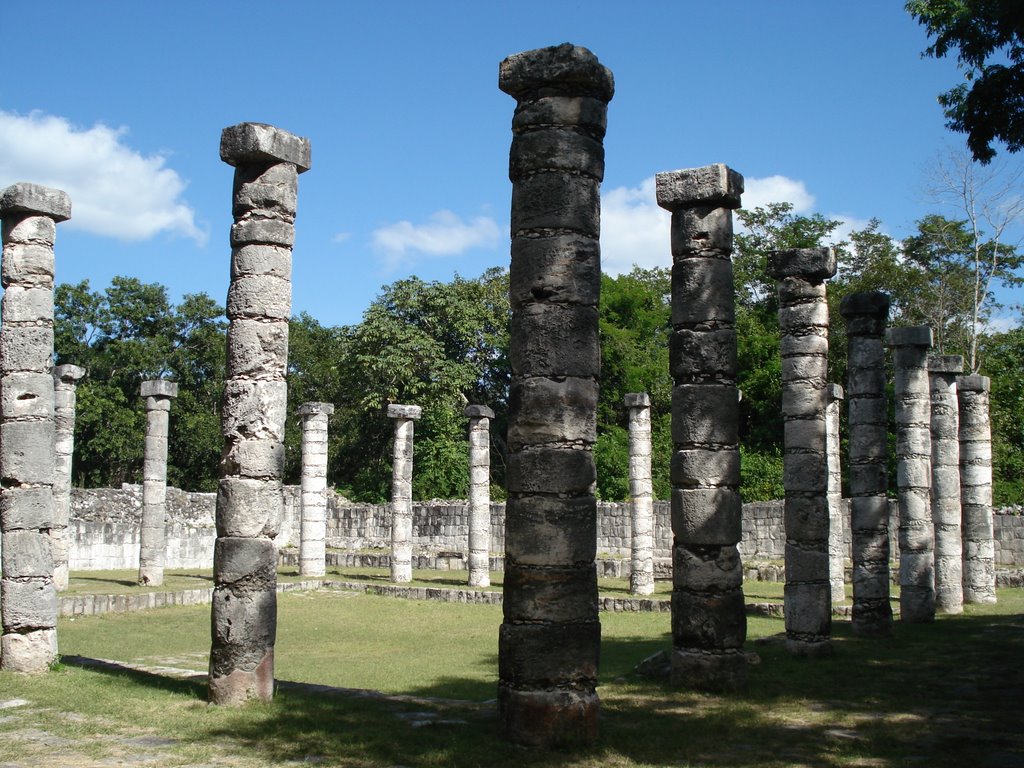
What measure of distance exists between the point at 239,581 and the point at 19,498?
3443mm

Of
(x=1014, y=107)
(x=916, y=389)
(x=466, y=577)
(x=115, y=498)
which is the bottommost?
(x=466, y=577)

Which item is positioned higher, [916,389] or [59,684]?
[916,389]

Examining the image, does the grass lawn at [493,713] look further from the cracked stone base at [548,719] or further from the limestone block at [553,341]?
the limestone block at [553,341]

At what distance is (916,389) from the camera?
1723 centimetres

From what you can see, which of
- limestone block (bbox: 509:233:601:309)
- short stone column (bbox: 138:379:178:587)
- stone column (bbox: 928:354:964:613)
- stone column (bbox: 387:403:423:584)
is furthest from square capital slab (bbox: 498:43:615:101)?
stone column (bbox: 387:403:423:584)

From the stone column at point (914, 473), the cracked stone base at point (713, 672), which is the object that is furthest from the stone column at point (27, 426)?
the stone column at point (914, 473)

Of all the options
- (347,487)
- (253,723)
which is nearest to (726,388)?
(253,723)

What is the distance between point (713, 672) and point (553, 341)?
4298mm

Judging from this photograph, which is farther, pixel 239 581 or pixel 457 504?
pixel 457 504

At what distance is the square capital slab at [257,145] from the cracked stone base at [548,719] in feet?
19.4

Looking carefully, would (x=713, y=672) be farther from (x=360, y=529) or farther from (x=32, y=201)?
(x=360, y=529)

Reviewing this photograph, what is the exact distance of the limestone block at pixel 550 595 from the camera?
27.2 feet

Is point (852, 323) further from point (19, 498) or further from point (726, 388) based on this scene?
point (19, 498)

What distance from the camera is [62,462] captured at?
2080 cm
